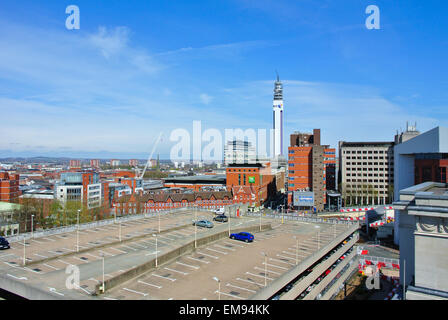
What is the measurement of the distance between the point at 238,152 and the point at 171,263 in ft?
258

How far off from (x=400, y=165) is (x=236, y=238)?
1991 cm

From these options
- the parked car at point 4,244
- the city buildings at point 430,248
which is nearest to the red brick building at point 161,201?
the parked car at point 4,244

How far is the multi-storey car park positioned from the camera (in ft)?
40.2

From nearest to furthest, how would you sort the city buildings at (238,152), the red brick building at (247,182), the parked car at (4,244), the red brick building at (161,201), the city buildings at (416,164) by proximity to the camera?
the parked car at (4,244) < the city buildings at (416,164) < the red brick building at (161,201) < the red brick building at (247,182) < the city buildings at (238,152)

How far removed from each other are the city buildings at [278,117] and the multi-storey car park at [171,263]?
126 meters

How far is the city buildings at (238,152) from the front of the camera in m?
90.8

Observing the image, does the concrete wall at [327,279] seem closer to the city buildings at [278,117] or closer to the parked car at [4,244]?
the parked car at [4,244]

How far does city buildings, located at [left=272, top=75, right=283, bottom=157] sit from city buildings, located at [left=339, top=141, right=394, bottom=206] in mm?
76750

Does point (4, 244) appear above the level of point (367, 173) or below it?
below

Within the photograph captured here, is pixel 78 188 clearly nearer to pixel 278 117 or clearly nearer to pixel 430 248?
pixel 430 248

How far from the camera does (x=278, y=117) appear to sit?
158750mm

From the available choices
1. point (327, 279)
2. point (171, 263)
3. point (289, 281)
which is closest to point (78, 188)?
point (171, 263)
